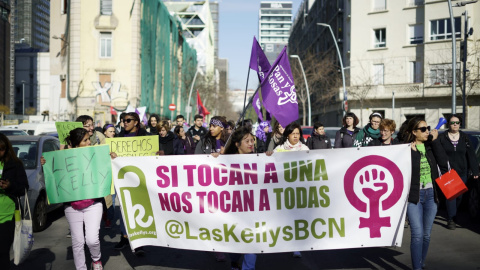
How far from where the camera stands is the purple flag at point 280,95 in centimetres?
653

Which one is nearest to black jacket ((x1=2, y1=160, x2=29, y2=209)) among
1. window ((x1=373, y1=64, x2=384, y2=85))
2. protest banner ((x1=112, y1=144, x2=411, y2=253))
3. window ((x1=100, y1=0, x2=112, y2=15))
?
protest banner ((x1=112, y1=144, x2=411, y2=253))

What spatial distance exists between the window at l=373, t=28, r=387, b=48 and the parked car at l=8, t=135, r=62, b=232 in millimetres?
39155

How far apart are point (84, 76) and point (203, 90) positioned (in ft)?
79.3

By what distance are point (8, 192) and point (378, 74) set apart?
42.7m

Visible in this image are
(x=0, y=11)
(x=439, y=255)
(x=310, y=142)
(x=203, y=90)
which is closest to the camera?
(x=439, y=255)

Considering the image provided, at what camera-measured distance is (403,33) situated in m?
43.2

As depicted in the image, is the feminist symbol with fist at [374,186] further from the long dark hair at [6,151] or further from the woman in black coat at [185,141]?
the woman in black coat at [185,141]

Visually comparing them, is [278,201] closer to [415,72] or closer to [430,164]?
[430,164]

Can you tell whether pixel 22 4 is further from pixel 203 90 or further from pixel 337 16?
pixel 337 16

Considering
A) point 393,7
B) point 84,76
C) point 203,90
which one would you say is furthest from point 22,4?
point 393,7

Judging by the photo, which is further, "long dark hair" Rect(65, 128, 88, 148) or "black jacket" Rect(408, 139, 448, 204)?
"long dark hair" Rect(65, 128, 88, 148)

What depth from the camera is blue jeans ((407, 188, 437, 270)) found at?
18.5 feet

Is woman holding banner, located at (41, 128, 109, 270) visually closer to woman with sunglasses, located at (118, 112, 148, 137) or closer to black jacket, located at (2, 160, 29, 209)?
black jacket, located at (2, 160, 29, 209)

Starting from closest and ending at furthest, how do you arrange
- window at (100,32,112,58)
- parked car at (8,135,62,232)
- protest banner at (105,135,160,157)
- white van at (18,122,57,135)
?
1. protest banner at (105,135,160,157)
2. parked car at (8,135,62,232)
3. white van at (18,122,57,135)
4. window at (100,32,112,58)
